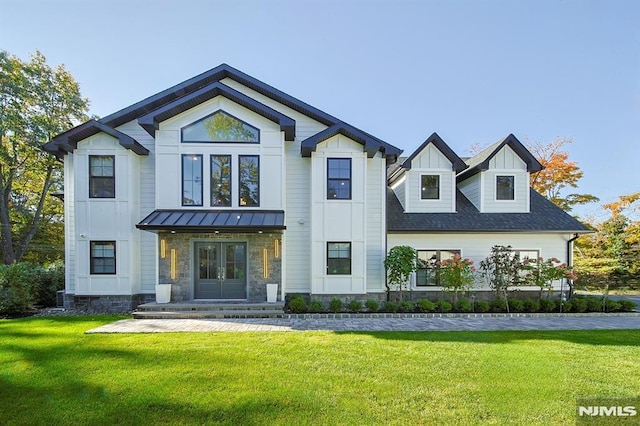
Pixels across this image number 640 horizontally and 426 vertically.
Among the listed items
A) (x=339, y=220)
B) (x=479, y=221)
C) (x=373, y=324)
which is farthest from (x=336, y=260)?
(x=479, y=221)

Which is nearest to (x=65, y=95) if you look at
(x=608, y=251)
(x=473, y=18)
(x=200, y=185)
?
(x=200, y=185)

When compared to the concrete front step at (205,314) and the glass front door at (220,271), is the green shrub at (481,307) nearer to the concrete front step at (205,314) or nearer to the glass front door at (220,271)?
the concrete front step at (205,314)

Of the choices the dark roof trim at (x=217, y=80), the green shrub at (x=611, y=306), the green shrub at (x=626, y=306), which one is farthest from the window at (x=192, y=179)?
the green shrub at (x=626, y=306)

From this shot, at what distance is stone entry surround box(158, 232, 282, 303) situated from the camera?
36.7 ft

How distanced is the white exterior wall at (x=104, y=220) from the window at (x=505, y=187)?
1592 cm

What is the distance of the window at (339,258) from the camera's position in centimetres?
1173

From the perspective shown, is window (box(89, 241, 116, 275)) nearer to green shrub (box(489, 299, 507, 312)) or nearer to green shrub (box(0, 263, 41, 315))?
green shrub (box(0, 263, 41, 315))

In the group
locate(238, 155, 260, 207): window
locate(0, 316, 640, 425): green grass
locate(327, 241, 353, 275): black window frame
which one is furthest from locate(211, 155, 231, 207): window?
locate(0, 316, 640, 425): green grass

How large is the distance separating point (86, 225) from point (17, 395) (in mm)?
8082

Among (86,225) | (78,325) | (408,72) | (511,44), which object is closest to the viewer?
(78,325)

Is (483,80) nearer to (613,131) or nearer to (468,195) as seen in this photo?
(468,195)

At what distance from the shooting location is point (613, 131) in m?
17.7

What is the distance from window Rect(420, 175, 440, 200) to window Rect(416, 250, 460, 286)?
2558 millimetres

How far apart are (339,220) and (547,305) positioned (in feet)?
27.8
